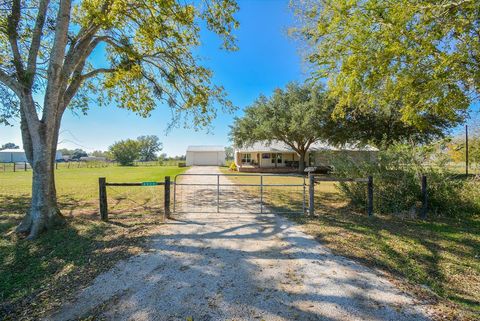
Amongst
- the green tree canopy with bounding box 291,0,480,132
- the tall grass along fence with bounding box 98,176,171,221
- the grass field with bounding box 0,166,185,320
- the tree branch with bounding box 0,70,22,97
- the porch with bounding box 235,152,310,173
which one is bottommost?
the grass field with bounding box 0,166,185,320

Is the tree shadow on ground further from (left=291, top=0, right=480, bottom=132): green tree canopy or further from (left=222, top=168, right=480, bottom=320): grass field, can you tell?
(left=291, top=0, right=480, bottom=132): green tree canopy

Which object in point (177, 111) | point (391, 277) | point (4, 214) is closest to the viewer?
point (391, 277)

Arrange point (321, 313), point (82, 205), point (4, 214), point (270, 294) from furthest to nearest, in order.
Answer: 1. point (82, 205)
2. point (4, 214)
3. point (270, 294)
4. point (321, 313)

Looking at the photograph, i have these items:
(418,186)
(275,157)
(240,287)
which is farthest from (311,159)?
(240,287)

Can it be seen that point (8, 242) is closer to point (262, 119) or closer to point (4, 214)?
point (4, 214)

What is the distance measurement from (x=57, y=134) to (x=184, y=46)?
5.18 m

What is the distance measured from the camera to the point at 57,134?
21.0 ft

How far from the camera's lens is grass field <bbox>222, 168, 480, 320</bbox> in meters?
3.02

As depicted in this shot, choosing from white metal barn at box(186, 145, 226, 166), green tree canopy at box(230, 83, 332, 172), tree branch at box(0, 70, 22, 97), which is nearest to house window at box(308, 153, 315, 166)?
green tree canopy at box(230, 83, 332, 172)

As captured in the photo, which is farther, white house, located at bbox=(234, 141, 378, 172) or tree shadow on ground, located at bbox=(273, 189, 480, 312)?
white house, located at bbox=(234, 141, 378, 172)

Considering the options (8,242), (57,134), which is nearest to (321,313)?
(8,242)

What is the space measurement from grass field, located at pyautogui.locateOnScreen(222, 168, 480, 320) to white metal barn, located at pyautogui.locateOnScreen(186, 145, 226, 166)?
36.7m

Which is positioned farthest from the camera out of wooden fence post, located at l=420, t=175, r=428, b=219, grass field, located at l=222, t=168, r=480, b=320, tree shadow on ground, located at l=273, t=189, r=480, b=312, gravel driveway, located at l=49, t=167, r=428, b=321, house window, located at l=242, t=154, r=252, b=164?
house window, located at l=242, t=154, r=252, b=164

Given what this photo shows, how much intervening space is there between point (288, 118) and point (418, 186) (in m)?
15.6
